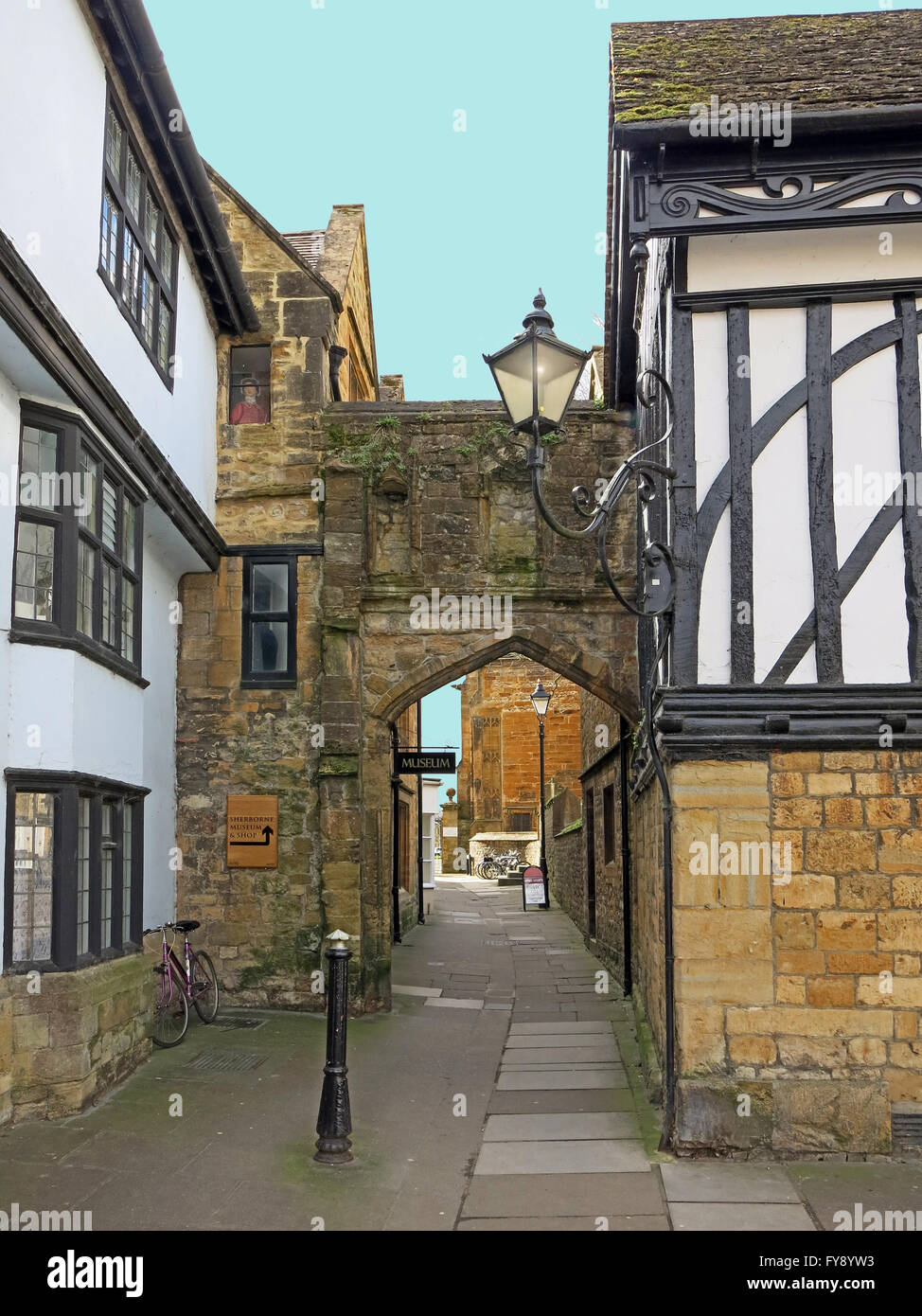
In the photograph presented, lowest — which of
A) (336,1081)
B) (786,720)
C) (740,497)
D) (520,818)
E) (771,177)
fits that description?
(336,1081)

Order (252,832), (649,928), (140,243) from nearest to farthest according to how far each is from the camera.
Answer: (649,928), (140,243), (252,832)

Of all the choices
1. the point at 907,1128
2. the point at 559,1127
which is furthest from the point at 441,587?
the point at 907,1128

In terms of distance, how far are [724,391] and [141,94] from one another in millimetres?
5223

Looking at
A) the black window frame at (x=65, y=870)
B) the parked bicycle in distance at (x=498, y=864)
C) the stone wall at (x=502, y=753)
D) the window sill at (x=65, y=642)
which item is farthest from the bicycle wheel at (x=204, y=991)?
the stone wall at (x=502, y=753)

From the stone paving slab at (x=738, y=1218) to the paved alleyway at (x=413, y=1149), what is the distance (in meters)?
0.01

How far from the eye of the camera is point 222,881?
11.8 metres

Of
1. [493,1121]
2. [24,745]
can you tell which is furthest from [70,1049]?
[493,1121]

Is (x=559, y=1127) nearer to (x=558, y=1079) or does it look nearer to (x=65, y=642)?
(x=558, y=1079)

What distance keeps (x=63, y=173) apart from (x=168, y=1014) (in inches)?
254

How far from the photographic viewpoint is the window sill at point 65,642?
7445mm

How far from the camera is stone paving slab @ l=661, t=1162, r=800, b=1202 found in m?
5.93

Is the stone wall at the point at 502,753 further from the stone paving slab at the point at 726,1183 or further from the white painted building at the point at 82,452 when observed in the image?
the stone paving slab at the point at 726,1183

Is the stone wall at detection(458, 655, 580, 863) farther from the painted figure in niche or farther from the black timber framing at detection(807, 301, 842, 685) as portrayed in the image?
the black timber framing at detection(807, 301, 842, 685)

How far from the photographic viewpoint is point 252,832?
11.8 metres
